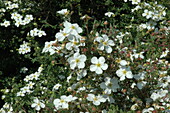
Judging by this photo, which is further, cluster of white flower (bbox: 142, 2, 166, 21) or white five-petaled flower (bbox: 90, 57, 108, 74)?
cluster of white flower (bbox: 142, 2, 166, 21)

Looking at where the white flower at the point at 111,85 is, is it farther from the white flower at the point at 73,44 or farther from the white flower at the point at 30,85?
→ the white flower at the point at 30,85

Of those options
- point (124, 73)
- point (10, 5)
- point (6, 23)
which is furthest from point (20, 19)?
point (124, 73)

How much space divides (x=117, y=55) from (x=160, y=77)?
515 mm

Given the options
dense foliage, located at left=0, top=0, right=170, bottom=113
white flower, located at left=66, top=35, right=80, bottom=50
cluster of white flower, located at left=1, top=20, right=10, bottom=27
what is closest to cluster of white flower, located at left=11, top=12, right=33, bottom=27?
dense foliage, located at left=0, top=0, right=170, bottom=113

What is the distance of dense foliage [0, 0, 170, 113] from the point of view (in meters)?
2.20

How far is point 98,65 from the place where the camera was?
2088 millimetres

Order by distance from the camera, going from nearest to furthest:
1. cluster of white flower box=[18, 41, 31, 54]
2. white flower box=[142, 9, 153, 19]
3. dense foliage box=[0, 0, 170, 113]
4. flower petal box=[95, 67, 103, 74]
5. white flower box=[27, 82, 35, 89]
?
flower petal box=[95, 67, 103, 74] → dense foliage box=[0, 0, 170, 113] → white flower box=[27, 82, 35, 89] → white flower box=[142, 9, 153, 19] → cluster of white flower box=[18, 41, 31, 54]

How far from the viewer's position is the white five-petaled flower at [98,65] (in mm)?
2088

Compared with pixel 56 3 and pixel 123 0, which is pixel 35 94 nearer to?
pixel 56 3

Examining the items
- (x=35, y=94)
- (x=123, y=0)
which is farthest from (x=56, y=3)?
(x=35, y=94)

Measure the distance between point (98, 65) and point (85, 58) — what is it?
0.11 metres

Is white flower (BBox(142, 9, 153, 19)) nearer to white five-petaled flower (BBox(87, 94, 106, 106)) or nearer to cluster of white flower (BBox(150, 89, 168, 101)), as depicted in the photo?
cluster of white flower (BBox(150, 89, 168, 101))

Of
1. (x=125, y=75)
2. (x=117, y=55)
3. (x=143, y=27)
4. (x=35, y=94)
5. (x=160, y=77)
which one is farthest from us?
(x=143, y=27)

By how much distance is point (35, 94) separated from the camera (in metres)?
3.42
